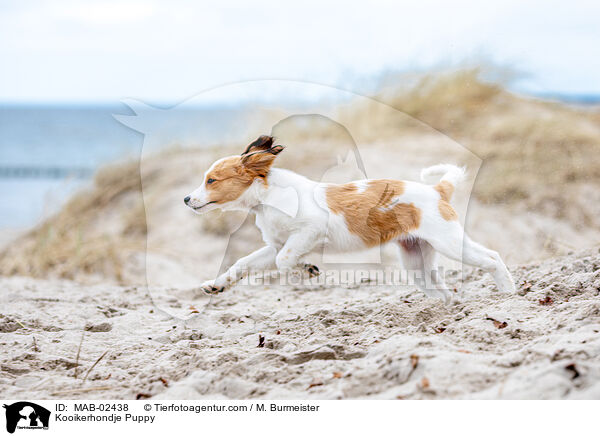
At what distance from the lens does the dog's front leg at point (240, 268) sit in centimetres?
368

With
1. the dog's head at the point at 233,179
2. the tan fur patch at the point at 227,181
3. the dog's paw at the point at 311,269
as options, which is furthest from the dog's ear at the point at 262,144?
the dog's paw at the point at 311,269

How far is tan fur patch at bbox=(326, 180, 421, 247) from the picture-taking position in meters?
3.71

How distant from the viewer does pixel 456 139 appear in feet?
32.2

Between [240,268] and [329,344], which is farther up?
[240,268]

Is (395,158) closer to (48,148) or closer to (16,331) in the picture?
(16,331)

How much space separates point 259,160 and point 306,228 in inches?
18.8

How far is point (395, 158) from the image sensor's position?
8625 mm

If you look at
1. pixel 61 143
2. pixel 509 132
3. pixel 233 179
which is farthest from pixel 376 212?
pixel 61 143

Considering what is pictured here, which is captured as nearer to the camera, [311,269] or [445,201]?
[311,269]
